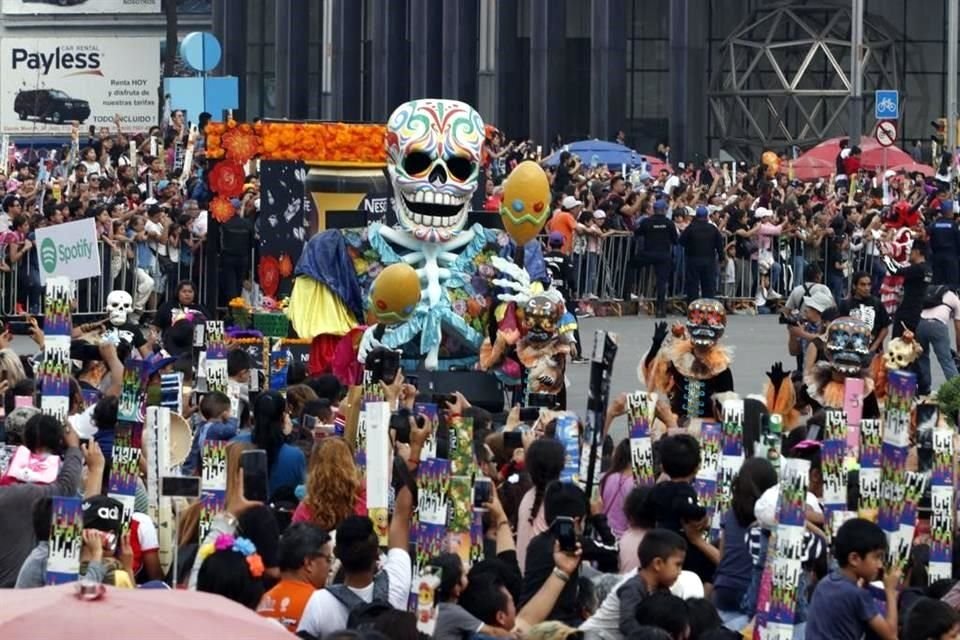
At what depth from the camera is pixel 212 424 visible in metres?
13.3

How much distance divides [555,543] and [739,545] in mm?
894

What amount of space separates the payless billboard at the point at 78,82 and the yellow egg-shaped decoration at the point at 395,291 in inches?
2184

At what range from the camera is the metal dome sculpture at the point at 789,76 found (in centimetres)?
5731

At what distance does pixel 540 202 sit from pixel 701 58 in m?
38.5

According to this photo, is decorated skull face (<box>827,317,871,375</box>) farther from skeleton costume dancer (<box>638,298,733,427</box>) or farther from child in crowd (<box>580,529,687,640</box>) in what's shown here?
child in crowd (<box>580,529,687,640</box>)

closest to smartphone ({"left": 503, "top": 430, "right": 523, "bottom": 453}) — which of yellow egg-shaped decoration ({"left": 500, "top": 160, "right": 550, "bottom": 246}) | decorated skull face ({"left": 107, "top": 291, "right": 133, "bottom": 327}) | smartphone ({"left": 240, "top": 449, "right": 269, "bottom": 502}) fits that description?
smartphone ({"left": 240, "top": 449, "right": 269, "bottom": 502})

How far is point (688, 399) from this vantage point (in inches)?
663

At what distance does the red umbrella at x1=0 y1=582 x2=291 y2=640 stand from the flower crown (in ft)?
6.67

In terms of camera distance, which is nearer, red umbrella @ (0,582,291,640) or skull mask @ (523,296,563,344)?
red umbrella @ (0,582,291,640)

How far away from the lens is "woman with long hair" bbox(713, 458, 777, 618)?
10758 millimetres

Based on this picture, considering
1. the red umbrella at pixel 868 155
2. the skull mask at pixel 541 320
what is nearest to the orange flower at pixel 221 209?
the skull mask at pixel 541 320

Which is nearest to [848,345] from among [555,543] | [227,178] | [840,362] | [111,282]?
[840,362]

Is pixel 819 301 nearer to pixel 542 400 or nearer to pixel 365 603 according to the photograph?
pixel 542 400

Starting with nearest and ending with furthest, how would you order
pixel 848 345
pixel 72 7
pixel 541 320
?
1. pixel 848 345
2. pixel 541 320
3. pixel 72 7
